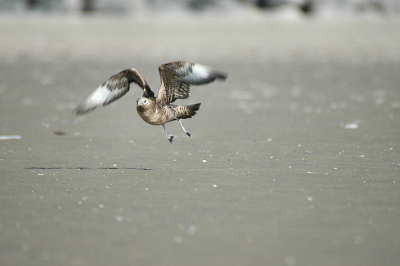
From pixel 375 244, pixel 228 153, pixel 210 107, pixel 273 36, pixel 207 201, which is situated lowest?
pixel 273 36

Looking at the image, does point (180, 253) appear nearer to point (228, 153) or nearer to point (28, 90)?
point (228, 153)

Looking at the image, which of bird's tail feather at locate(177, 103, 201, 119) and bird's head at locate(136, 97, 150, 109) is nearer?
bird's head at locate(136, 97, 150, 109)

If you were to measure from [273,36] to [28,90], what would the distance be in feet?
49.6

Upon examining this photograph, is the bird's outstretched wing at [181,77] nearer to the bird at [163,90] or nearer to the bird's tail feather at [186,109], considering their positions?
the bird at [163,90]

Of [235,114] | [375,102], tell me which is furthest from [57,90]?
[375,102]

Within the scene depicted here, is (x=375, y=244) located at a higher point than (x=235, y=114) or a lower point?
higher

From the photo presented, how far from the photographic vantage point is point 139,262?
13.7ft

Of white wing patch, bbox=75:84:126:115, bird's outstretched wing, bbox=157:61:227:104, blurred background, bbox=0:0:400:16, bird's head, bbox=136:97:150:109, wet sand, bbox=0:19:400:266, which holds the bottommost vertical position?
blurred background, bbox=0:0:400:16

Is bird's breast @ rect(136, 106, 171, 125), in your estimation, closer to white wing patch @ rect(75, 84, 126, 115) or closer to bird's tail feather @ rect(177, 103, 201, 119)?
bird's tail feather @ rect(177, 103, 201, 119)

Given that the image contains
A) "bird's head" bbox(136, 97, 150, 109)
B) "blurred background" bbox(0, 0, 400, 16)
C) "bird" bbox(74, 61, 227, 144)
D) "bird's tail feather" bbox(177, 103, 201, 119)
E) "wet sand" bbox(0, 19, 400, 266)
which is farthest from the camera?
"blurred background" bbox(0, 0, 400, 16)

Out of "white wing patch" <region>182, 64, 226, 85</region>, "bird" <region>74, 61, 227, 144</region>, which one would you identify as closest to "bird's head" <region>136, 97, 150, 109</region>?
"bird" <region>74, 61, 227, 144</region>

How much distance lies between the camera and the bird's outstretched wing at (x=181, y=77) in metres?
6.61

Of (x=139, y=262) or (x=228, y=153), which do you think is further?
(x=228, y=153)

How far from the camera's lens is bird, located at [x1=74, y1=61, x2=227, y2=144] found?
658 centimetres
